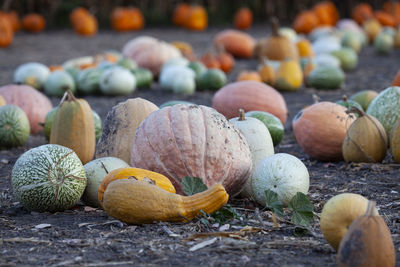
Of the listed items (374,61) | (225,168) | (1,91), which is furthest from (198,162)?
(374,61)

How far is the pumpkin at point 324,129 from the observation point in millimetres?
4609

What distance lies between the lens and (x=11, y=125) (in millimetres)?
5051

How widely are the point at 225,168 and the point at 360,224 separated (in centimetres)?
117

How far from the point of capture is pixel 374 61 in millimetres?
10859

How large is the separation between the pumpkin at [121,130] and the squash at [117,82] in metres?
3.61

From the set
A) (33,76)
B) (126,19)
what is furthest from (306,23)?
(33,76)

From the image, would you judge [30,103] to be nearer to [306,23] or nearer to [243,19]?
[306,23]

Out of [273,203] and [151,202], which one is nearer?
[151,202]

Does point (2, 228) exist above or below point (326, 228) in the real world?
below

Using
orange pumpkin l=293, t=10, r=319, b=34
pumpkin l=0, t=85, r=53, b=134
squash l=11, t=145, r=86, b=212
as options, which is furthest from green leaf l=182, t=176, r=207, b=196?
orange pumpkin l=293, t=10, r=319, b=34

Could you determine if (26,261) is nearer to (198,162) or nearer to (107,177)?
(107,177)

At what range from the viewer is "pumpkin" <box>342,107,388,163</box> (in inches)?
170

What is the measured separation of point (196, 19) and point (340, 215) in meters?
13.0

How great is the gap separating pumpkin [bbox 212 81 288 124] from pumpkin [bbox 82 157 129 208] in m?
2.08
